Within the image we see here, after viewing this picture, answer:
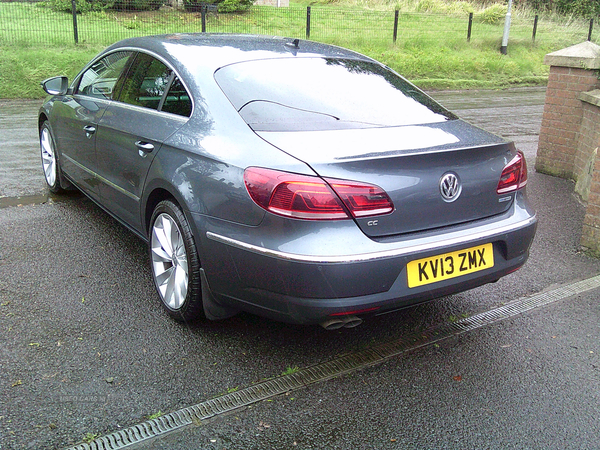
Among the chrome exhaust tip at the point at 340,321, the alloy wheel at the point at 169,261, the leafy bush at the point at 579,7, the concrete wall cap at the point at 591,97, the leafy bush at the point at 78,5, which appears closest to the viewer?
the chrome exhaust tip at the point at 340,321

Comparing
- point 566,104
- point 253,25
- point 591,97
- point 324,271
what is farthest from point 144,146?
point 253,25

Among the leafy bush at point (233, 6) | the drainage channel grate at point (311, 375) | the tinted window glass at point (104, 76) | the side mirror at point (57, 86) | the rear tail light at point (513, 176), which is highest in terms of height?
the leafy bush at point (233, 6)

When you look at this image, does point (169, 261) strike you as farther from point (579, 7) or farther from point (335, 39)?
point (579, 7)

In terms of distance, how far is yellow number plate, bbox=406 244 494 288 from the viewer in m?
2.86

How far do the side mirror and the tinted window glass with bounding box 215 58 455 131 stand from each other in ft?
7.87

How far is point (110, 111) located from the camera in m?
4.21

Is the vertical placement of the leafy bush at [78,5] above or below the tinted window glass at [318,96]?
above

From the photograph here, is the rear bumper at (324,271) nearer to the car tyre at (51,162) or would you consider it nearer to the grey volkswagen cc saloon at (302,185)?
the grey volkswagen cc saloon at (302,185)

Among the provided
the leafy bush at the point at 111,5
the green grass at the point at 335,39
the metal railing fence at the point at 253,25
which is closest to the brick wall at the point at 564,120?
the green grass at the point at 335,39

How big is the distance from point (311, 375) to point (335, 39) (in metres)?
19.3

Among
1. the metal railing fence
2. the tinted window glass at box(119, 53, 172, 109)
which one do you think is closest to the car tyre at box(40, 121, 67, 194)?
the tinted window glass at box(119, 53, 172, 109)

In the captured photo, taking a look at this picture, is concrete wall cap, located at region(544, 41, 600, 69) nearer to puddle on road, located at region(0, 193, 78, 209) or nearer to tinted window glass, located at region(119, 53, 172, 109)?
tinted window glass, located at region(119, 53, 172, 109)

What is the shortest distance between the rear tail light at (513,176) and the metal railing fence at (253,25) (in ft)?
46.1

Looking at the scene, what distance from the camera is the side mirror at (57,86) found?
525 centimetres
